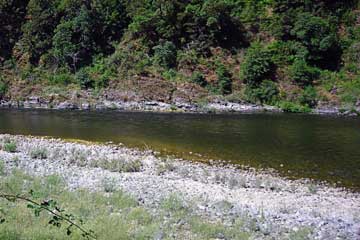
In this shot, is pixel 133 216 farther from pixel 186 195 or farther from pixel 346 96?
pixel 346 96

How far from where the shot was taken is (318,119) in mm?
32812

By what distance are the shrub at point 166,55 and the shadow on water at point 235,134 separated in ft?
38.2

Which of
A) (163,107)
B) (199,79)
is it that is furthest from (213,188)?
(199,79)

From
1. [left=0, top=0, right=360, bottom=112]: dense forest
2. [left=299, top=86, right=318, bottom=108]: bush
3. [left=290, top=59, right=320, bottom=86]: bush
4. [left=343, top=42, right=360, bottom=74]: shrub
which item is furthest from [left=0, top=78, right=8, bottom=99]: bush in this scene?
[left=343, top=42, right=360, bottom=74]: shrub

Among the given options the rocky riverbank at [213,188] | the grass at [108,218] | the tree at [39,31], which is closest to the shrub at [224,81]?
the tree at [39,31]

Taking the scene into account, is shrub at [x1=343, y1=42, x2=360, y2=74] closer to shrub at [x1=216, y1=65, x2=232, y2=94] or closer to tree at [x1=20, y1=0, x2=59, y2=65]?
shrub at [x1=216, y1=65, x2=232, y2=94]

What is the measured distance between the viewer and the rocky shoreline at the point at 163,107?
127 feet

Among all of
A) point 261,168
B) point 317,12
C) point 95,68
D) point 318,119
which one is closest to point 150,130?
point 261,168

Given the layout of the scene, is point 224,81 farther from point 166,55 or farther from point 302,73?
point 302,73

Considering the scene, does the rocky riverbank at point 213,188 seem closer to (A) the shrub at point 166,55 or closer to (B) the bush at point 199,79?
(B) the bush at point 199,79

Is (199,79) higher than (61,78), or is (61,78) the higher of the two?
(199,79)

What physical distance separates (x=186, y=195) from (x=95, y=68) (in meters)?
40.0

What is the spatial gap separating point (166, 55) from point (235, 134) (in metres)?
23.1

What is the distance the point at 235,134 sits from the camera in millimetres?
25219
